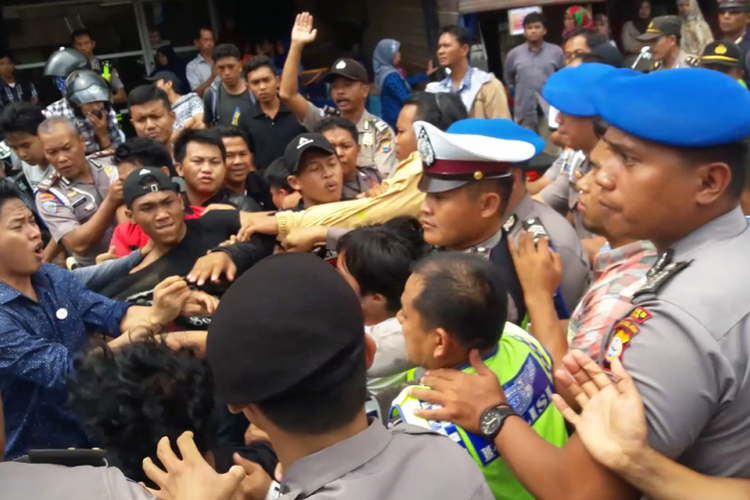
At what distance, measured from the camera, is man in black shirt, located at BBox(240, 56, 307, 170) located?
4.93m

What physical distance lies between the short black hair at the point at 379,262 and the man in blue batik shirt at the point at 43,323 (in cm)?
56

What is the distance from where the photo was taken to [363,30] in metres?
10.0

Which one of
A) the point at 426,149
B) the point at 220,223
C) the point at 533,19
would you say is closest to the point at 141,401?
the point at 426,149

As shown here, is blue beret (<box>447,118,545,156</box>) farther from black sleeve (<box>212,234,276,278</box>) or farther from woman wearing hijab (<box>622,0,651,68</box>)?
woman wearing hijab (<box>622,0,651,68</box>)

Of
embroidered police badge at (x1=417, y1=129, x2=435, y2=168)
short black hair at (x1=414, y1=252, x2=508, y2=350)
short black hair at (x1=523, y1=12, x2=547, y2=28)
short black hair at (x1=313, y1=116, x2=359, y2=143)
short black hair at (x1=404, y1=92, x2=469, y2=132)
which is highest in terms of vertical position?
short black hair at (x1=523, y1=12, x2=547, y2=28)

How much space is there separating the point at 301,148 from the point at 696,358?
244 cm

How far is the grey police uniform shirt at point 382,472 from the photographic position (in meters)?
1.07

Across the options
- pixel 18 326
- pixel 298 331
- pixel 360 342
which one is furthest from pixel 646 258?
pixel 18 326

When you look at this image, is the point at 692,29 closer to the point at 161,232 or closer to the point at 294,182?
the point at 294,182

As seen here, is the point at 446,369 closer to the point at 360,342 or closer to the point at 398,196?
the point at 360,342

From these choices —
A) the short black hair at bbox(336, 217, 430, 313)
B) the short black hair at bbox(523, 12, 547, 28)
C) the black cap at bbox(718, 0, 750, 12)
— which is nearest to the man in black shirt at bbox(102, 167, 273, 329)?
the short black hair at bbox(336, 217, 430, 313)

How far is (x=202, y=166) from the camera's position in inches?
144

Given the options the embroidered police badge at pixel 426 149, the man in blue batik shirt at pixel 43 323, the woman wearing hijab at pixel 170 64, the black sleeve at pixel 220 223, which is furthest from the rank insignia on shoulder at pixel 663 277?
the woman wearing hijab at pixel 170 64

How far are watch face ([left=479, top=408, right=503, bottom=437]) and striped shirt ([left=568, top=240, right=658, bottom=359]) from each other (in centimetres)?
35
